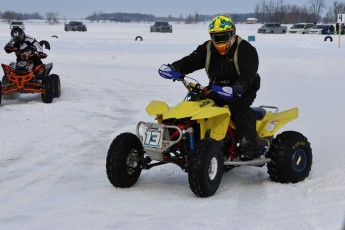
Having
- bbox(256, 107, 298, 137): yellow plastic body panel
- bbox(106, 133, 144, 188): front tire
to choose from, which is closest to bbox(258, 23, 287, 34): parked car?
bbox(256, 107, 298, 137): yellow plastic body panel

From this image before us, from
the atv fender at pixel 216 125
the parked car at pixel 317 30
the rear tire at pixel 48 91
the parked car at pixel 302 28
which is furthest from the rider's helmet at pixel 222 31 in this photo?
the parked car at pixel 302 28

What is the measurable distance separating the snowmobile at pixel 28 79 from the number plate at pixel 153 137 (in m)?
7.25

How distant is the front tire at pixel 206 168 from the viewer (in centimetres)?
518

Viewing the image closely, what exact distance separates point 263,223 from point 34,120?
6872 millimetres

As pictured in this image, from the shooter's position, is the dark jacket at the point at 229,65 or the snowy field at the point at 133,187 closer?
the snowy field at the point at 133,187

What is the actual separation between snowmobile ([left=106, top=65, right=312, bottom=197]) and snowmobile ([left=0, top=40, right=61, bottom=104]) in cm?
682

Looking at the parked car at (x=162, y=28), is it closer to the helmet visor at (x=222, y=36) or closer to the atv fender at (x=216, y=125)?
the helmet visor at (x=222, y=36)

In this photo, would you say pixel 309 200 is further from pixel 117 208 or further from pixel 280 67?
pixel 280 67

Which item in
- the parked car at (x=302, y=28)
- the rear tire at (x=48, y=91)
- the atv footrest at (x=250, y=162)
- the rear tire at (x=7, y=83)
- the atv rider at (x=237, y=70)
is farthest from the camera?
the parked car at (x=302, y=28)

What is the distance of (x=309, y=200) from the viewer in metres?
5.22

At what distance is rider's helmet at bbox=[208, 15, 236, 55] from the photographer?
231 inches

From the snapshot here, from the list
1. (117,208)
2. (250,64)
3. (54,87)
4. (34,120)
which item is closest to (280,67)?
(54,87)

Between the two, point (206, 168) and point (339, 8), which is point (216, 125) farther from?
point (339, 8)

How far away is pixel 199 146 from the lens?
5.30 m
